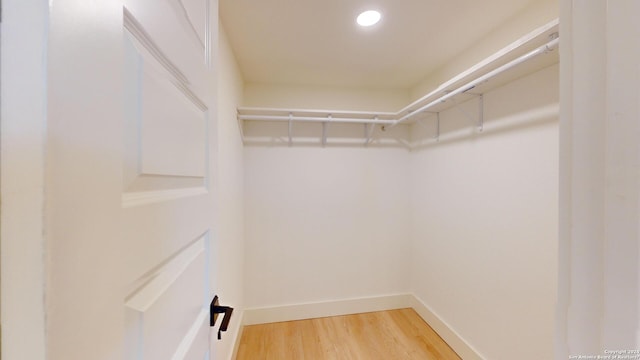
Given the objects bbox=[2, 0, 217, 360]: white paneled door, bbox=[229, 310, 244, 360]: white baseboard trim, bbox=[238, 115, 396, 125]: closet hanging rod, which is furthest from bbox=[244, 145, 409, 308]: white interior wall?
bbox=[2, 0, 217, 360]: white paneled door

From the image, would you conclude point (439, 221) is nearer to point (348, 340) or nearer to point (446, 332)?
point (446, 332)

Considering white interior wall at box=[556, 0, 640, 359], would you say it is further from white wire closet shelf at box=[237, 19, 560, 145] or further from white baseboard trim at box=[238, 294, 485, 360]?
white baseboard trim at box=[238, 294, 485, 360]

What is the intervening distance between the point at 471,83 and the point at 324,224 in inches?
62.3

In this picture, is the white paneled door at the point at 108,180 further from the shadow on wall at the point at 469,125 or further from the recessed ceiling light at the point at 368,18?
the shadow on wall at the point at 469,125

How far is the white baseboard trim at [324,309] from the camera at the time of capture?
2158mm

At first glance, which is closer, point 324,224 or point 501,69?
point 501,69

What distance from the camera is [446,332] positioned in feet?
6.20

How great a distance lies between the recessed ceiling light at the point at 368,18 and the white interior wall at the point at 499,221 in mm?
859

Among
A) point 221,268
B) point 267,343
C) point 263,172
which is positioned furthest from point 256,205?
point 267,343

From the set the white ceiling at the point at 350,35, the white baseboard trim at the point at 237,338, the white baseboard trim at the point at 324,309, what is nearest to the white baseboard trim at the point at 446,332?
the white baseboard trim at the point at 324,309

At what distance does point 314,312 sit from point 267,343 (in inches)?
19.8

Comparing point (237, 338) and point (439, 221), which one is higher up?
point (439, 221)

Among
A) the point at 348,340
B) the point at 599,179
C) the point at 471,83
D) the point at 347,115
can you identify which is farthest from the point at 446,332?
the point at 599,179

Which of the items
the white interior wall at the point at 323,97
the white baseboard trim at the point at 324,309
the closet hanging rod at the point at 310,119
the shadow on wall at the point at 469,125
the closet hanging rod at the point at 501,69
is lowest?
the white baseboard trim at the point at 324,309
